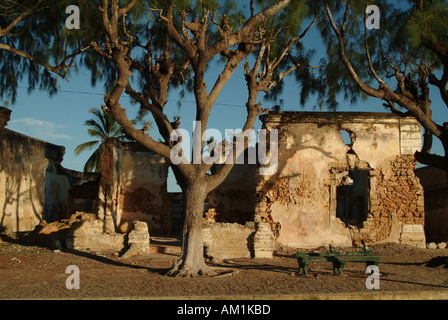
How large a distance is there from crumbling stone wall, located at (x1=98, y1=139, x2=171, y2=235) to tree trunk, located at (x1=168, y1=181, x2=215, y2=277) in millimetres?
10248

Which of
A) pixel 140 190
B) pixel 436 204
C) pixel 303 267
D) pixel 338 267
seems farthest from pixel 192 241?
pixel 436 204

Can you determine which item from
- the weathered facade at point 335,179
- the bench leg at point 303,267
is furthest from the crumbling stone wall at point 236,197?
the bench leg at point 303,267

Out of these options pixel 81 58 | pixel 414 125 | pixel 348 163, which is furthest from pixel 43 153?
pixel 414 125

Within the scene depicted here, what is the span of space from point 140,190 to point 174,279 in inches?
470

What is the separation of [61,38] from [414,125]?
38.0 feet

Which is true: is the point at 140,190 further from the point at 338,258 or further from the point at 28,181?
the point at 338,258

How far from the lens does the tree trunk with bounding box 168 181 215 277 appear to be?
33.5 feet

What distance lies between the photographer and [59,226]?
15.9 meters

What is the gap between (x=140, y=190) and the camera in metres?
21.3

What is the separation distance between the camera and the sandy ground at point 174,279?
8094mm

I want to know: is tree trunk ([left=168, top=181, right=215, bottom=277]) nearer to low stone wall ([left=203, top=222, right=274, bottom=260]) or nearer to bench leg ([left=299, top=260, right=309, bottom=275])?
bench leg ([left=299, top=260, right=309, bottom=275])

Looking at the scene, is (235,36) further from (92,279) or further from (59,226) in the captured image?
(59,226)

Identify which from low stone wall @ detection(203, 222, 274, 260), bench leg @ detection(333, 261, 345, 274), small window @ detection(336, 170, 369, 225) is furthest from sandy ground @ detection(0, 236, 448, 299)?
small window @ detection(336, 170, 369, 225)

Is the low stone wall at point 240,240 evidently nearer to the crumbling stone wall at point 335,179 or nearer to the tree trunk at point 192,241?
the crumbling stone wall at point 335,179
